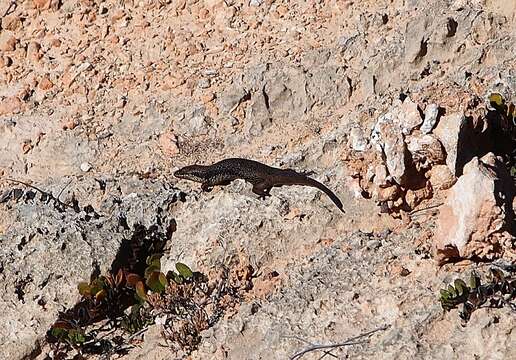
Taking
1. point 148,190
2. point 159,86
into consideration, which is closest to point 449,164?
point 148,190

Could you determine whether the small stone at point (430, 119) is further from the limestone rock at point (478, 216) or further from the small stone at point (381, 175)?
the limestone rock at point (478, 216)

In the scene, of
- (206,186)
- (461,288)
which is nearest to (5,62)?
(206,186)

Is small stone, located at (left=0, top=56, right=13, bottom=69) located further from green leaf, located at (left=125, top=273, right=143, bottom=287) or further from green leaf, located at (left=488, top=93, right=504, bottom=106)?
green leaf, located at (left=488, top=93, right=504, bottom=106)

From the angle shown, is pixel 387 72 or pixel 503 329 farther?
pixel 387 72

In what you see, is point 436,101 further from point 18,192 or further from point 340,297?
point 18,192

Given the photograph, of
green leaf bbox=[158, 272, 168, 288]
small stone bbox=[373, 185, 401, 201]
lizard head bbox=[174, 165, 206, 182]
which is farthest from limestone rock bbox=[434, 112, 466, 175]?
green leaf bbox=[158, 272, 168, 288]

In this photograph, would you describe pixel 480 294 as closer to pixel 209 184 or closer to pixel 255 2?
pixel 209 184
